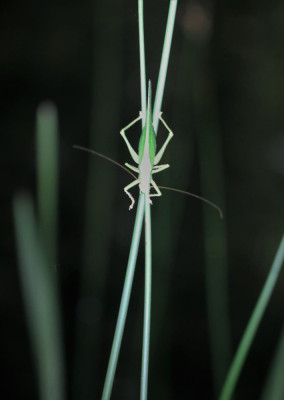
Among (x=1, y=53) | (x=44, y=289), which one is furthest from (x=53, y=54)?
(x=44, y=289)

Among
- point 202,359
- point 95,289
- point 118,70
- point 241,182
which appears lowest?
point 202,359

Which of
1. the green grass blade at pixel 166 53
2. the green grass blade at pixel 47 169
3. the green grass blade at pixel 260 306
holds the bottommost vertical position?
the green grass blade at pixel 260 306

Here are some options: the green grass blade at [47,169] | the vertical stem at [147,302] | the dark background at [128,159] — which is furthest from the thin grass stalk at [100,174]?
the vertical stem at [147,302]

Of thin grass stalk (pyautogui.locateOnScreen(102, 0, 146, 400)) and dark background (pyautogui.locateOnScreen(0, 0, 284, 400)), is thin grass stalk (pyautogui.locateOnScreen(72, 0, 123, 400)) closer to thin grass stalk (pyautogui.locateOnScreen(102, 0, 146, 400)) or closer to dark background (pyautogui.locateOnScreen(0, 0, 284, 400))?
dark background (pyautogui.locateOnScreen(0, 0, 284, 400))

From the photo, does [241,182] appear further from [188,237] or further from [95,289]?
[95,289]

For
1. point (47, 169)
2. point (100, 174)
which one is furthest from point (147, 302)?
point (100, 174)

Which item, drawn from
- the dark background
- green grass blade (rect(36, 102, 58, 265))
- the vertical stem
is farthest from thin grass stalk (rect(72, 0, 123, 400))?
the vertical stem

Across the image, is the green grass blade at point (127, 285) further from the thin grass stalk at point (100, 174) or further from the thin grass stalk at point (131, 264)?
the thin grass stalk at point (100, 174)
